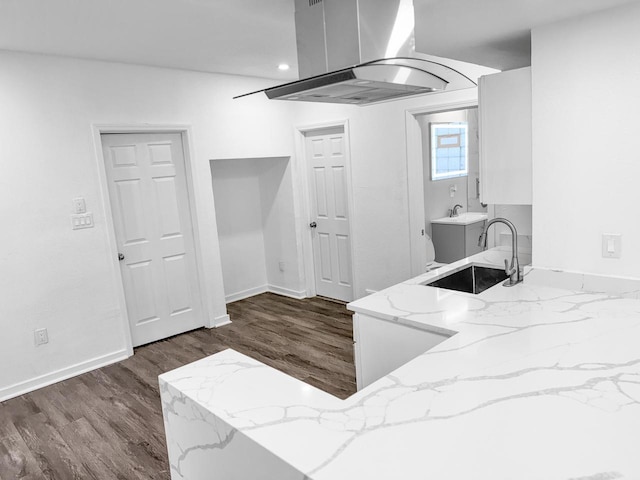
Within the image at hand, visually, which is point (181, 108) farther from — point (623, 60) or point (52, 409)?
point (623, 60)

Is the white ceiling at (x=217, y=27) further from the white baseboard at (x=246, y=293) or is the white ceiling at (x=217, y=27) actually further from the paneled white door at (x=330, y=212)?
the white baseboard at (x=246, y=293)

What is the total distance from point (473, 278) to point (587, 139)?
A: 43.6 inches

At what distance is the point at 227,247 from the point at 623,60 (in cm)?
425

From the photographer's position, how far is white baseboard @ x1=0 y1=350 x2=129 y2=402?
3434 millimetres

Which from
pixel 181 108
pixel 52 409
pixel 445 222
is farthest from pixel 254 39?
pixel 445 222

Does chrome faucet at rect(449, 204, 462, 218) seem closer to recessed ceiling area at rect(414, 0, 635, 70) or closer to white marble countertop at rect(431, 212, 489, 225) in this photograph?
white marble countertop at rect(431, 212, 489, 225)

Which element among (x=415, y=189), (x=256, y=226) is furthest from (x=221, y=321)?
(x=415, y=189)

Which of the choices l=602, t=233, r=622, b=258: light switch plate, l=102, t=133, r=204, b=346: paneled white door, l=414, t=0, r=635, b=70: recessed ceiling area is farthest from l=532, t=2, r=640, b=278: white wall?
l=102, t=133, r=204, b=346: paneled white door

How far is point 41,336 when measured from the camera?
355cm

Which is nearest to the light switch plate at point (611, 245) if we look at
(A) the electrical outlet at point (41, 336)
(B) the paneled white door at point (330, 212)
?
(B) the paneled white door at point (330, 212)

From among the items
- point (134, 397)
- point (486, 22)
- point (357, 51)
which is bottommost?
point (134, 397)

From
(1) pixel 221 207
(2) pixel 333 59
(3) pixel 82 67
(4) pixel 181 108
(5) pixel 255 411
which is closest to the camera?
(5) pixel 255 411

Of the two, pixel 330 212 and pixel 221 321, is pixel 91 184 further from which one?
pixel 330 212

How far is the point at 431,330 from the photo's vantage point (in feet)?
6.57
